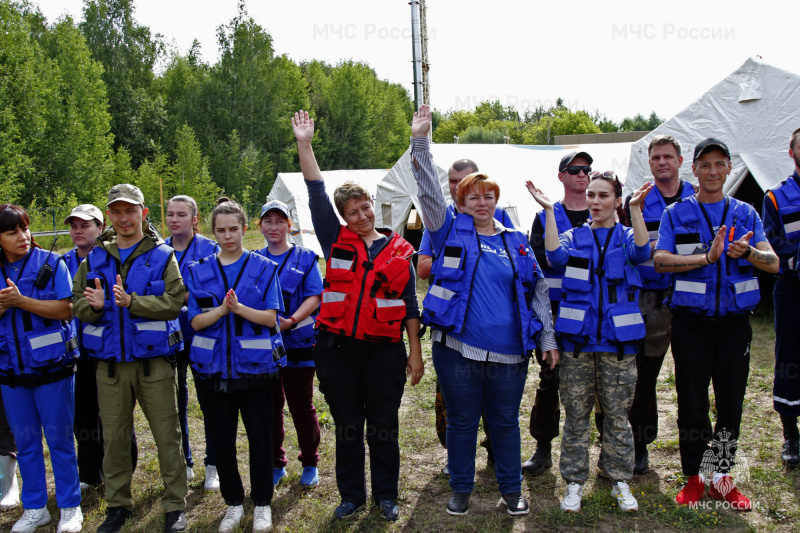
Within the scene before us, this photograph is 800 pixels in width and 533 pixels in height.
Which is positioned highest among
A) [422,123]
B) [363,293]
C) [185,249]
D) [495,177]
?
[495,177]

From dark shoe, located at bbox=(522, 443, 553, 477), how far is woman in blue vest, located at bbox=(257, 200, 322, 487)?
57.0 inches

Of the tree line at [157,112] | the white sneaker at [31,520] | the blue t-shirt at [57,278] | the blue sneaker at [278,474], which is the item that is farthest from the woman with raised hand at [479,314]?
the tree line at [157,112]

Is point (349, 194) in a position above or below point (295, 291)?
above

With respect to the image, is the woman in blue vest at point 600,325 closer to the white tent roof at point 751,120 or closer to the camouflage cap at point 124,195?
the camouflage cap at point 124,195

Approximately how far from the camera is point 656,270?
3.58 meters

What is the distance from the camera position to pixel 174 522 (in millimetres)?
3424

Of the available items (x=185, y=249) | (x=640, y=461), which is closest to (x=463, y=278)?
(x=640, y=461)

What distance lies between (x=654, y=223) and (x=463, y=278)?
5.01 feet

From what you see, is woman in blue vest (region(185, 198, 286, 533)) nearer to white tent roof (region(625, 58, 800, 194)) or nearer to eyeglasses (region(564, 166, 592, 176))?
eyeglasses (region(564, 166, 592, 176))

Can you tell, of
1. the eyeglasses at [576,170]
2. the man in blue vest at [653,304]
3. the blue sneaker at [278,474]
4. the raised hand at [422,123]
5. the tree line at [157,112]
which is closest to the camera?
the raised hand at [422,123]

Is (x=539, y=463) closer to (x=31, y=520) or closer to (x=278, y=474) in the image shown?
(x=278, y=474)

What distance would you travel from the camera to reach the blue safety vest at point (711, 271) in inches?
135

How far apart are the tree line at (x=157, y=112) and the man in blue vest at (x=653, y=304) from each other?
17.9m

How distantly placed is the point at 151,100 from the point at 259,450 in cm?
4199
